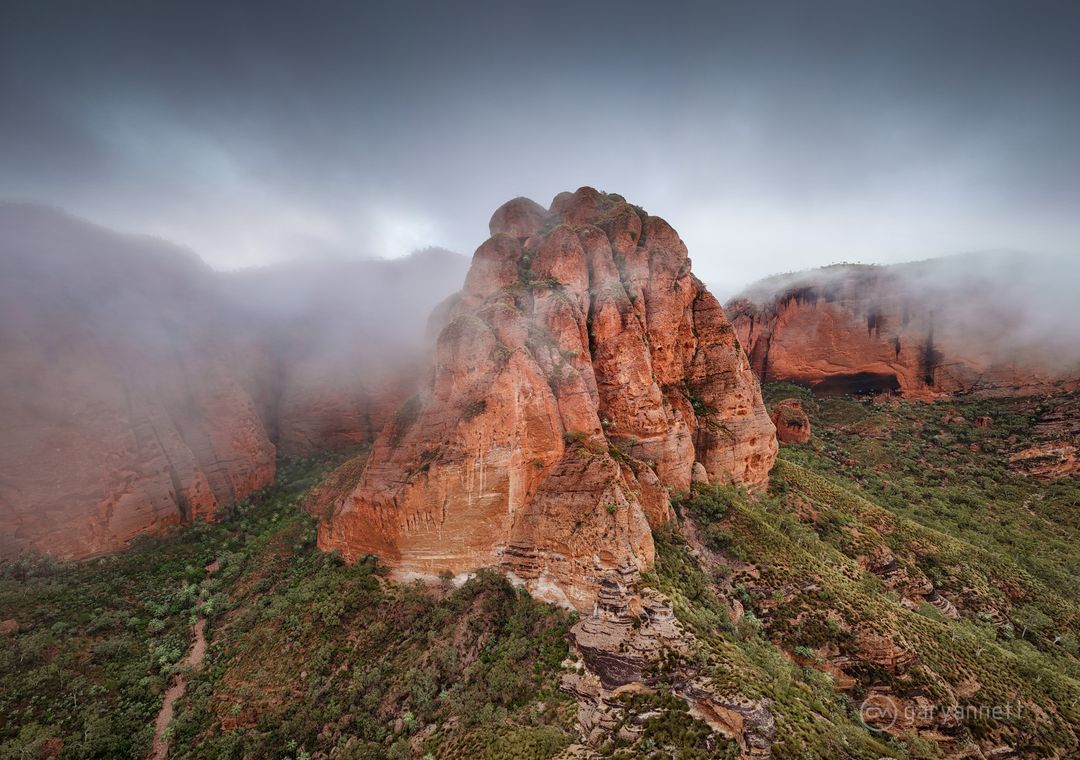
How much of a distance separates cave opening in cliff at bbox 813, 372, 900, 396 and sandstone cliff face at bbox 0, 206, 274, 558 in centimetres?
8945

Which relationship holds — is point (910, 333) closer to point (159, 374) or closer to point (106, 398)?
point (159, 374)

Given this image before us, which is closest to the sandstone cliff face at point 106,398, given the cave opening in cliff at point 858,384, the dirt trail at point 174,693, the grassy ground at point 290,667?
the grassy ground at point 290,667

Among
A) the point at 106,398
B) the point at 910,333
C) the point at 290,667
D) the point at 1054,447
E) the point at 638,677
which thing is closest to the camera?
the point at 638,677

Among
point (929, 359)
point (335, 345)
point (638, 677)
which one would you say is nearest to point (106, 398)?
point (335, 345)

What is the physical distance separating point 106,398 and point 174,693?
30.8 metres

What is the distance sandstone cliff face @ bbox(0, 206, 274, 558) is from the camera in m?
33.0

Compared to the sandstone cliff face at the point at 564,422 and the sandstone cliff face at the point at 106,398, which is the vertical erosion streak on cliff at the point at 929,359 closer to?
the sandstone cliff face at the point at 564,422

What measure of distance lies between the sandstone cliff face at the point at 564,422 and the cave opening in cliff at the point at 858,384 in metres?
42.3

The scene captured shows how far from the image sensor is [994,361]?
55312 millimetres

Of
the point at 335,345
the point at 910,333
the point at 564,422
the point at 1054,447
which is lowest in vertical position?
the point at 1054,447

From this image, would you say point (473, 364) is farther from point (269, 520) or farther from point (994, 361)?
point (994, 361)

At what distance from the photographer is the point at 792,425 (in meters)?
50.3

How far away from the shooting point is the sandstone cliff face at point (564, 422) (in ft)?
75.5

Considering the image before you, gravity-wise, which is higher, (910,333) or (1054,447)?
(910,333)
